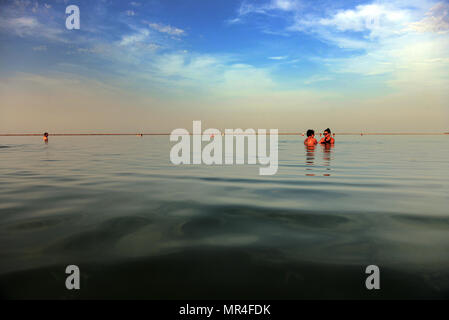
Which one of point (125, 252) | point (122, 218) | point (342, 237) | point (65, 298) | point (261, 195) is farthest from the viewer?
point (261, 195)

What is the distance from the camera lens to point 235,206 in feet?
18.3

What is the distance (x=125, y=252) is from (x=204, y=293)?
139 centimetres

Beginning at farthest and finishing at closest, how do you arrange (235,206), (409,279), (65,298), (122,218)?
1. (235,206)
2. (122,218)
3. (409,279)
4. (65,298)

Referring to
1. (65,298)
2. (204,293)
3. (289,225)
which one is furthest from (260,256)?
(65,298)

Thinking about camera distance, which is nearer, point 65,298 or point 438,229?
point 65,298

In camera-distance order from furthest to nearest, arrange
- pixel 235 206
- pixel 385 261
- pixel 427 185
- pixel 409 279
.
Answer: pixel 427 185, pixel 235 206, pixel 385 261, pixel 409 279

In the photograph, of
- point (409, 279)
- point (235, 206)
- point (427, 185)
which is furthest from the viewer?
point (427, 185)

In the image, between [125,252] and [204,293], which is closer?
[204,293]

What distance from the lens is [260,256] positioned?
3.24 metres

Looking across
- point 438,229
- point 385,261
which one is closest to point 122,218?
point 385,261

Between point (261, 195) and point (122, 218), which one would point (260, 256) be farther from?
point (261, 195)

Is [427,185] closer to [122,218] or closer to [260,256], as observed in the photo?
[260,256]

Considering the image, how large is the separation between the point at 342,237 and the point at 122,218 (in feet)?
12.3
